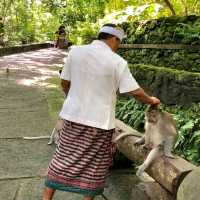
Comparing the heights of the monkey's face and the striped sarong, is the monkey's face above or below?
above

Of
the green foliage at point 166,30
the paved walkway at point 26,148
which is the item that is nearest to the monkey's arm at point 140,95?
the paved walkway at point 26,148

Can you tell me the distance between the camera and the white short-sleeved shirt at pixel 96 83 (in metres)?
4.22

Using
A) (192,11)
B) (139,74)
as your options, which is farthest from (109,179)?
(192,11)

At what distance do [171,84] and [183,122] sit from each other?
1598mm

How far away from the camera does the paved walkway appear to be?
5423 millimetres

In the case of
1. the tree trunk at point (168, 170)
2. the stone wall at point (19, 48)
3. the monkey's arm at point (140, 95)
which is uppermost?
the monkey's arm at point (140, 95)

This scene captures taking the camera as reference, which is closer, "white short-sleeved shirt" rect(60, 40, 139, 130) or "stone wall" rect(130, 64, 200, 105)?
"white short-sleeved shirt" rect(60, 40, 139, 130)

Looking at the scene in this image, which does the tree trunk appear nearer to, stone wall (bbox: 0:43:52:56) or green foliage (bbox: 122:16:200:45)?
green foliage (bbox: 122:16:200:45)

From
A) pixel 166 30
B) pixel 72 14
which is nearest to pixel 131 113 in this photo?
pixel 166 30

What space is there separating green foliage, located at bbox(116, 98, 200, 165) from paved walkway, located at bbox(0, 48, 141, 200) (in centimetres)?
124

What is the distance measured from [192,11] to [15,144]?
8.13 metres

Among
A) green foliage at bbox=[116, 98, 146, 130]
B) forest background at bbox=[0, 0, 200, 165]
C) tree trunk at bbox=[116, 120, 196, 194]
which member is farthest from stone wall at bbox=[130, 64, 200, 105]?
tree trunk at bbox=[116, 120, 196, 194]

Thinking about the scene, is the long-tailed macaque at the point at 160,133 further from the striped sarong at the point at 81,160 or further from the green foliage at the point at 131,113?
the green foliage at the point at 131,113

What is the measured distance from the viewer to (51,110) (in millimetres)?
9641
